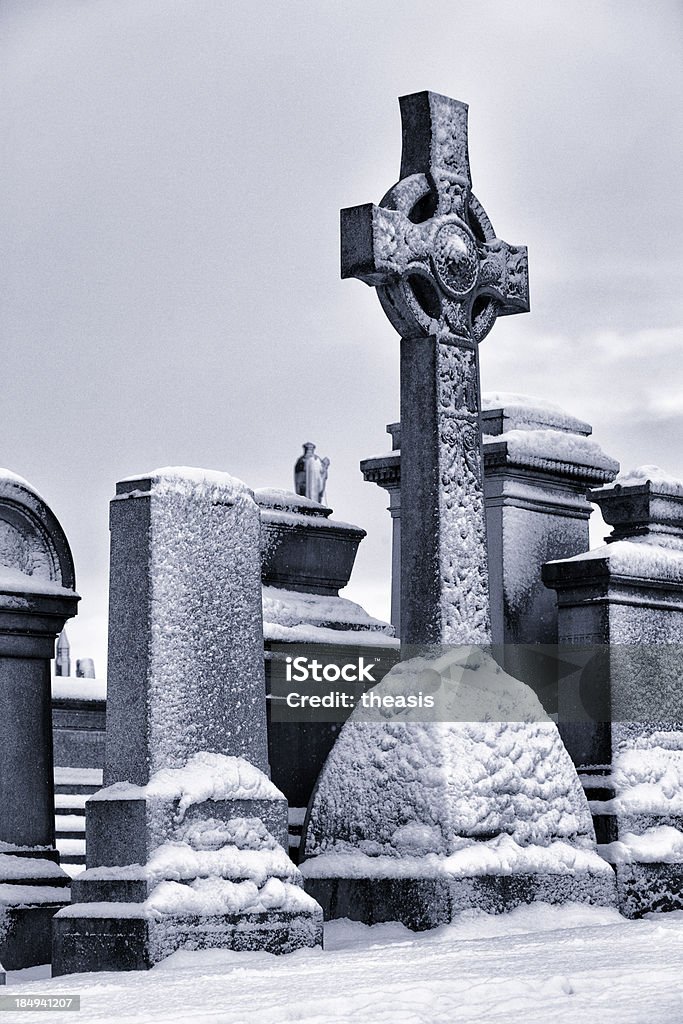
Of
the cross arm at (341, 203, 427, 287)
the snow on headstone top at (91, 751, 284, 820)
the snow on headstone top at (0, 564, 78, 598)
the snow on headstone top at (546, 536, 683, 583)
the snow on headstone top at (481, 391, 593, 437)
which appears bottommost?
the snow on headstone top at (91, 751, 284, 820)

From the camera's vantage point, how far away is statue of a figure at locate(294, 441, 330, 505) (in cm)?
1158

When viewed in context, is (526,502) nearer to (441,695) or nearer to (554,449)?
(554,449)

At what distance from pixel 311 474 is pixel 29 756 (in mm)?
5461

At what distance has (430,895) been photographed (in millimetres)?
5973

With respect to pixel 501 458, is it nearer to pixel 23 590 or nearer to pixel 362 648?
pixel 362 648

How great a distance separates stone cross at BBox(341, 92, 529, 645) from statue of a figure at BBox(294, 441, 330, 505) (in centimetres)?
442

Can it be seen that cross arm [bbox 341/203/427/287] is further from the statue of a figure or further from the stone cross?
the statue of a figure

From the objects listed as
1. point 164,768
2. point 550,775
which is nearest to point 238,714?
point 164,768

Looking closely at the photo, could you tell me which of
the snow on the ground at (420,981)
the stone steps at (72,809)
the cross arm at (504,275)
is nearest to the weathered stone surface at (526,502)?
the cross arm at (504,275)

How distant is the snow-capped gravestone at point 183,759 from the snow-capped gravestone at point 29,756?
0.95 meters

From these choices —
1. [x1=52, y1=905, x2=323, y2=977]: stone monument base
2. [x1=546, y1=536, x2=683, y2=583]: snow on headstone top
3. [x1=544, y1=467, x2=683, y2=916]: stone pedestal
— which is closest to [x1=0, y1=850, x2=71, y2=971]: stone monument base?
[x1=52, y1=905, x2=323, y2=977]: stone monument base

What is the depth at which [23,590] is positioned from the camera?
6453 mm

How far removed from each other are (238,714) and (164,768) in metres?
0.37

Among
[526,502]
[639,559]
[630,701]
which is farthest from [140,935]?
[526,502]
